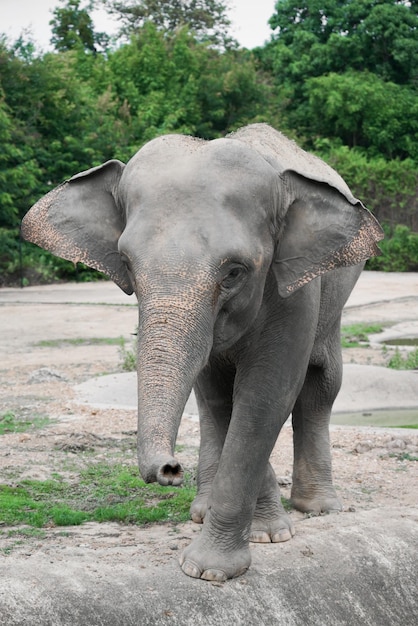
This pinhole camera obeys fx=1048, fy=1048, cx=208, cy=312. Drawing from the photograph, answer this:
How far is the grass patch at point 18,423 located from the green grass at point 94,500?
4.92ft

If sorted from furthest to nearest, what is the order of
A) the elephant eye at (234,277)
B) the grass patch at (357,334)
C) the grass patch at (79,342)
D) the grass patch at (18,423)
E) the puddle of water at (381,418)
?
the grass patch at (79,342)
the grass patch at (357,334)
the puddle of water at (381,418)
the grass patch at (18,423)
the elephant eye at (234,277)

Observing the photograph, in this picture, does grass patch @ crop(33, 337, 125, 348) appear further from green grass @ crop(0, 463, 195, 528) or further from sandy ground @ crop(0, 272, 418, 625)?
green grass @ crop(0, 463, 195, 528)

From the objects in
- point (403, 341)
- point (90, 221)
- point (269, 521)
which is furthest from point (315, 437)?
point (403, 341)

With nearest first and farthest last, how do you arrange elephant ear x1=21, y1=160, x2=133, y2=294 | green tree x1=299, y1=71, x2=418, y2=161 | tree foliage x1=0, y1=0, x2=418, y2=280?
elephant ear x1=21, y1=160, x2=133, y2=294 → tree foliage x1=0, y1=0, x2=418, y2=280 → green tree x1=299, y1=71, x2=418, y2=161

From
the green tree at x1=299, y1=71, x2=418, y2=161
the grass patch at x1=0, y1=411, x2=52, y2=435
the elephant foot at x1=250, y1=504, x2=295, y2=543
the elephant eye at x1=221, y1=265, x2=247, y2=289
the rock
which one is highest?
the elephant eye at x1=221, y1=265, x2=247, y2=289

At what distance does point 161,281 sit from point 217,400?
1576 mm

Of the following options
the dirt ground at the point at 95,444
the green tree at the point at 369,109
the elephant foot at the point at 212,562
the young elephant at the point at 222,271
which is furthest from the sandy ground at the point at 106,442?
the green tree at the point at 369,109

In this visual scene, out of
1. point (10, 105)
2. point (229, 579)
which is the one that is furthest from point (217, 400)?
point (10, 105)

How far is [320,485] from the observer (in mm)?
6199

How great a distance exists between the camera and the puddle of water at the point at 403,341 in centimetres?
1447

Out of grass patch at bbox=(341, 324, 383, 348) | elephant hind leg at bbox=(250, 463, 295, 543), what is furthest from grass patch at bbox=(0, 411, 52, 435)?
grass patch at bbox=(341, 324, 383, 348)

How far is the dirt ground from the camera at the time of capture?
560 cm

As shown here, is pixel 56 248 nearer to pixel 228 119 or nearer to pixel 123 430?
pixel 123 430

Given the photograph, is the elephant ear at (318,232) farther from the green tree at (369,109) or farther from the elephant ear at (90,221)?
the green tree at (369,109)
